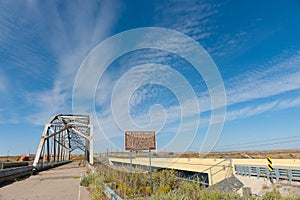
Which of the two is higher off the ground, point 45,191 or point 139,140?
point 139,140

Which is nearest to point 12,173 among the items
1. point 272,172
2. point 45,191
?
point 45,191

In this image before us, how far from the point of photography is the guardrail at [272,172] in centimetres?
1250

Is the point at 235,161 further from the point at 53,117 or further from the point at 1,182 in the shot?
the point at 53,117

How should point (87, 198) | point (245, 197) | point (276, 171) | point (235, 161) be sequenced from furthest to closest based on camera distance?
1. point (235, 161)
2. point (276, 171)
3. point (87, 198)
4. point (245, 197)

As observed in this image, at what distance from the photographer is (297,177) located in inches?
484

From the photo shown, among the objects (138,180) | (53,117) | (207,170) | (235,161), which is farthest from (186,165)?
(53,117)

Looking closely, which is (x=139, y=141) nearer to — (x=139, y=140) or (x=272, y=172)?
(x=139, y=140)

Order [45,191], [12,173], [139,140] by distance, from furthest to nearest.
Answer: [12,173] → [139,140] → [45,191]

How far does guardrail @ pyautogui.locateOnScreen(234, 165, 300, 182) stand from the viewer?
1250cm

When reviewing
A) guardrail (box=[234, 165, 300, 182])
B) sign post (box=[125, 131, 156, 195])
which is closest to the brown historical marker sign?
sign post (box=[125, 131, 156, 195])

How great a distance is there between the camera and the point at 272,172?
45.4ft

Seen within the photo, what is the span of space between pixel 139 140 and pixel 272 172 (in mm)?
9510

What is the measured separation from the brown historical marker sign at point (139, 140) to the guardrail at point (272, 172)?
8.47 meters

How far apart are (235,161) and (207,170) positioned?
281 centimetres
